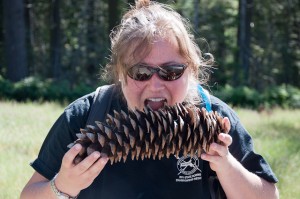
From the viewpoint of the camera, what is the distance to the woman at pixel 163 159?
2.66m

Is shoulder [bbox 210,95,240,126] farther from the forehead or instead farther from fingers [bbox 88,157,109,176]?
fingers [bbox 88,157,109,176]

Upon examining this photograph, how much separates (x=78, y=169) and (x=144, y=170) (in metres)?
0.66

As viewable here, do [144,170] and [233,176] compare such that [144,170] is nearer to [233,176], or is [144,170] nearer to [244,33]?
[233,176]

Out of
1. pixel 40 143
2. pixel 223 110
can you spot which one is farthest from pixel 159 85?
pixel 40 143

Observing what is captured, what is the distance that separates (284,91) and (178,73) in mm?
17925

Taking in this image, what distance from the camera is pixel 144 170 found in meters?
2.95

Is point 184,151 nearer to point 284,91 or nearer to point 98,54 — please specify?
point 284,91

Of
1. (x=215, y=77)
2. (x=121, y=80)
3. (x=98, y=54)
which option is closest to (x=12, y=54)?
(x=98, y=54)

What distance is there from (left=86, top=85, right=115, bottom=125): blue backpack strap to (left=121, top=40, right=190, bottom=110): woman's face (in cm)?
25

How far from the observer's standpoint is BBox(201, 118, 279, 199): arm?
2496mm

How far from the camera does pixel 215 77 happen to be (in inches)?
1097

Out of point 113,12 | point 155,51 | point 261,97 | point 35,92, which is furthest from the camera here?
point 113,12

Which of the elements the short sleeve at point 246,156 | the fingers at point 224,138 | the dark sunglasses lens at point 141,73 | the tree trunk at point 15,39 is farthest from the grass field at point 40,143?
the tree trunk at point 15,39

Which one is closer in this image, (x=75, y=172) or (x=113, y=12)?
(x=75, y=172)
